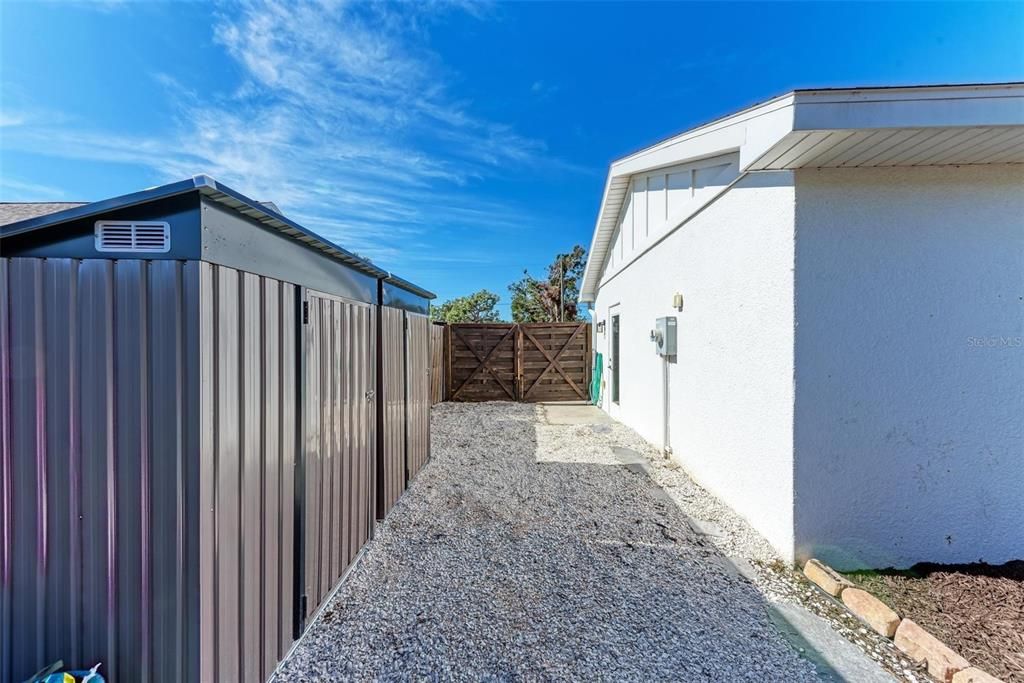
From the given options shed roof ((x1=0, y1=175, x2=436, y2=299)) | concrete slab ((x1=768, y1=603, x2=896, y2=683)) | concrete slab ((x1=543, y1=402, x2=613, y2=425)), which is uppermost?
shed roof ((x1=0, y1=175, x2=436, y2=299))

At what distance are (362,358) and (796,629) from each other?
356cm

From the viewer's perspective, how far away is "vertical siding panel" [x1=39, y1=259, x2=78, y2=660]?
5.24 ft

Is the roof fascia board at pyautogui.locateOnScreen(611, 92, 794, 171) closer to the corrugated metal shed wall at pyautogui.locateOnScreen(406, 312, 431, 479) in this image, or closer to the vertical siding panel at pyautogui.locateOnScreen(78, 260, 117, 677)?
the corrugated metal shed wall at pyautogui.locateOnScreen(406, 312, 431, 479)

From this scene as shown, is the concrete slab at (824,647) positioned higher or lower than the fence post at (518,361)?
lower

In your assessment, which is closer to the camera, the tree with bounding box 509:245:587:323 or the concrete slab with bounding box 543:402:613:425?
the concrete slab with bounding box 543:402:613:425

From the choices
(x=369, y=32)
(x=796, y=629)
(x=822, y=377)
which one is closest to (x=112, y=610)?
(x=796, y=629)

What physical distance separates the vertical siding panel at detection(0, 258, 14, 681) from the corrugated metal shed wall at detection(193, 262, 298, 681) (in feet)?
2.43

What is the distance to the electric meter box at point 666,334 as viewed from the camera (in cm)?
572

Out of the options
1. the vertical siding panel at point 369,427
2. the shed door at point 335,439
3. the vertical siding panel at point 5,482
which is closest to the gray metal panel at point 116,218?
the vertical siding panel at point 5,482

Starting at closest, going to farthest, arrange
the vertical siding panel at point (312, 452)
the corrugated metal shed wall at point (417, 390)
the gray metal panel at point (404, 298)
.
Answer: the vertical siding panel at point (312, 452) → the gray metal panel at point (404, 298) → the corrugated metal shed wall at point (417, 390)

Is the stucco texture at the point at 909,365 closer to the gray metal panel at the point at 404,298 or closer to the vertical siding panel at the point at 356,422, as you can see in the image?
the vertical siding panel at the point at 356,422

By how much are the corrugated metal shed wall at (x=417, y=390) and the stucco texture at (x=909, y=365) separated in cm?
386

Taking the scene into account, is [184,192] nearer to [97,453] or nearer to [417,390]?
[97,453]

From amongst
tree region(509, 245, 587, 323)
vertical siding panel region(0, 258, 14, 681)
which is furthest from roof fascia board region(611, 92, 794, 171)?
tree region(509, 245, 587, 323)
